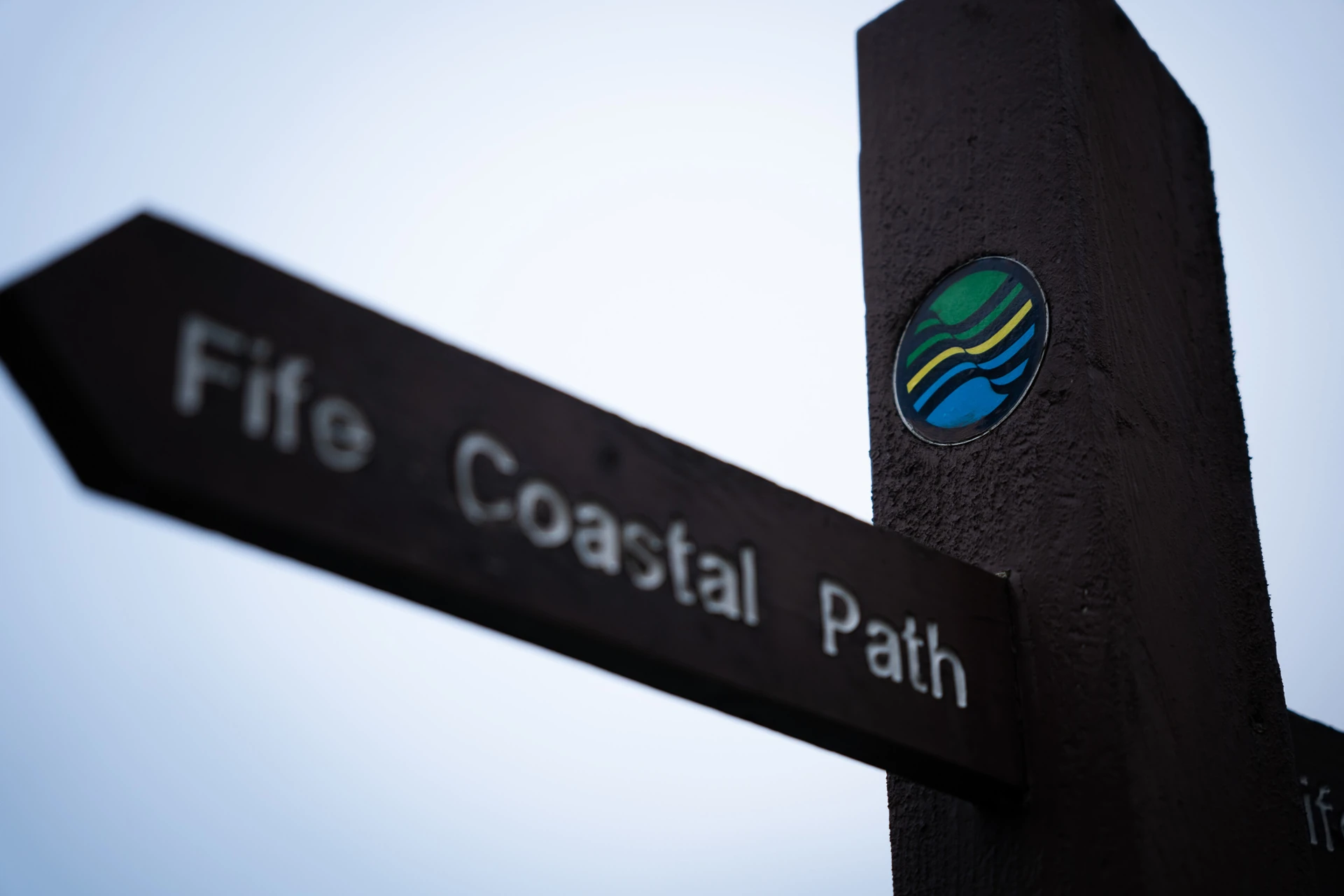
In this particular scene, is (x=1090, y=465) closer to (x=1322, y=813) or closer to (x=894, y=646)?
(x=894, y=646)

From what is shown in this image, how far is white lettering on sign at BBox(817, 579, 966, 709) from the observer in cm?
150

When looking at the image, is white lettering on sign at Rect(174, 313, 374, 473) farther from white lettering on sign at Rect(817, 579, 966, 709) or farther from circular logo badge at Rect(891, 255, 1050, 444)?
circular logo badge at Rect(891, 255, 1050, 444)

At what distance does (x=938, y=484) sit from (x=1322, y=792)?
90 cm

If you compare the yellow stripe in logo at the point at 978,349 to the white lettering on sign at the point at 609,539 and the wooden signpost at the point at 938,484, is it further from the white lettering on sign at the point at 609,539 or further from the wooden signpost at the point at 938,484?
the white lettering on sign at the point at 609,539

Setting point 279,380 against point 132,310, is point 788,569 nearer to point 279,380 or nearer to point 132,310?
point 279,380

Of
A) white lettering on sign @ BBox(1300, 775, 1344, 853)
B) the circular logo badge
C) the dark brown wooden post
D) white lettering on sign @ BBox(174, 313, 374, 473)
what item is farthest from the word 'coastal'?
white lettering on sign @ BBox(1300, 775, 1344, 853)

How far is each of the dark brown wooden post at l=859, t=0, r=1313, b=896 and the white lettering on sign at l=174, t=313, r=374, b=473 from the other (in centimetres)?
110

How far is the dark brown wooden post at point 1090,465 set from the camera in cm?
175

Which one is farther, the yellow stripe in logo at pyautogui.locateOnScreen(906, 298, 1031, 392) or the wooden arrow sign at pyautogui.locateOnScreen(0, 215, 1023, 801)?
the yellow stripe in logo at pyautogui.locateOnScreen(906, 298, 1031, 392)

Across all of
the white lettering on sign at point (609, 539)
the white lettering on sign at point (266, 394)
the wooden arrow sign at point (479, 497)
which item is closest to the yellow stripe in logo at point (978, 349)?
the wooden arrow sign at point (479, 497)

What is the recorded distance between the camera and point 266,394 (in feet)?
3.53

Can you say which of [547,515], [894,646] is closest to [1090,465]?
[894,646]

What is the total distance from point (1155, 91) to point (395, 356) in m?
1.87

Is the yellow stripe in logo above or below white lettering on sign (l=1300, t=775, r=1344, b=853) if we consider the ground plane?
above
